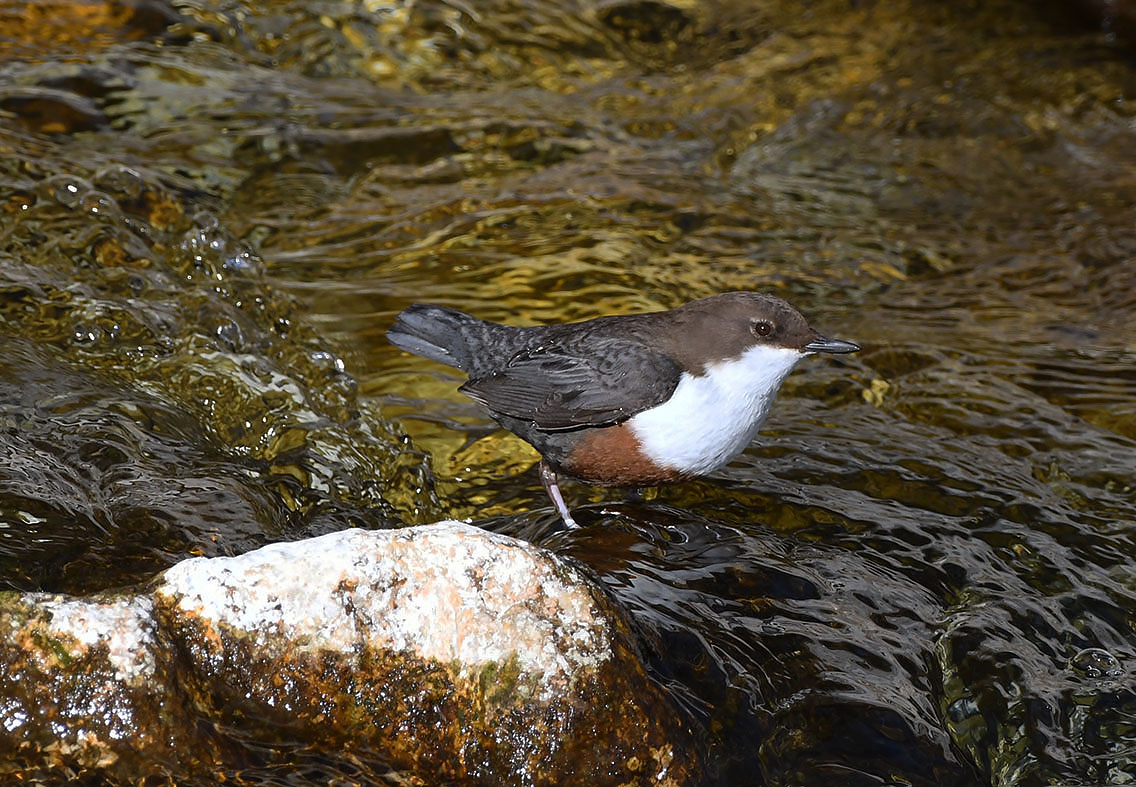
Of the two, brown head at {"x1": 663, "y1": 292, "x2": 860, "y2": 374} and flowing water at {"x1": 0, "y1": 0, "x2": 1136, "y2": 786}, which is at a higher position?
brown head at {"x1": 663, "y1": 292, "x2": 860, "y2": 374}

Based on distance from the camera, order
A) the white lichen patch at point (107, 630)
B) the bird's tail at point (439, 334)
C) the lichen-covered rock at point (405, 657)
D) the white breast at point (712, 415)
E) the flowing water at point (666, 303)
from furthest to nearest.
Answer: the bird's tail at point (439, 334)
the white breast at point (712, 415)
the flowing water at point (666, 303)
the lichen-covered rock at point (405, 657)
the white lichen patch at point (107, 630)

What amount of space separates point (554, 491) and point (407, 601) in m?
1.48

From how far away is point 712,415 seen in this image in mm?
3709

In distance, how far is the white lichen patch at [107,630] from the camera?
2406 millimetres

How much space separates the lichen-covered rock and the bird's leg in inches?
48.8

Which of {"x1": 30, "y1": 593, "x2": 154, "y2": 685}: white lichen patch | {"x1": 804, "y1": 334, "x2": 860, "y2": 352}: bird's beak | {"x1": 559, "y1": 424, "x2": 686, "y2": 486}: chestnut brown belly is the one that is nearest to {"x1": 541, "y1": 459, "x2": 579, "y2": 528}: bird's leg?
{"x1": 559, "y1": 424, "x2": 686, "y2": 486}: chestnut brown belly

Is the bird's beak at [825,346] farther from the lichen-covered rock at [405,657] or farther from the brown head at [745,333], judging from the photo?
the lichen-covered rock at [405,657]

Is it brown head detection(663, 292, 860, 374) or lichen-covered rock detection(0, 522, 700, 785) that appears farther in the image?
brown head detection(663, 292, 860, 374)

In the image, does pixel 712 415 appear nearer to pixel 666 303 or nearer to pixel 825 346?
pixel 825 346

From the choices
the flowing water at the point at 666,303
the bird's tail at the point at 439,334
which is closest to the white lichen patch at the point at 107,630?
the flowing water at the point at 666,303

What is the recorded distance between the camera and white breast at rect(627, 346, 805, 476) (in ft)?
12.1

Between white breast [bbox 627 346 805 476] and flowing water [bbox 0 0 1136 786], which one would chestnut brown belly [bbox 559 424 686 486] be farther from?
flowing water [bbox 0 0 1136 786]

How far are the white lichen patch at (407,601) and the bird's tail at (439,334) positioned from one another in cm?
181

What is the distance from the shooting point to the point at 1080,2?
8.73 meters
